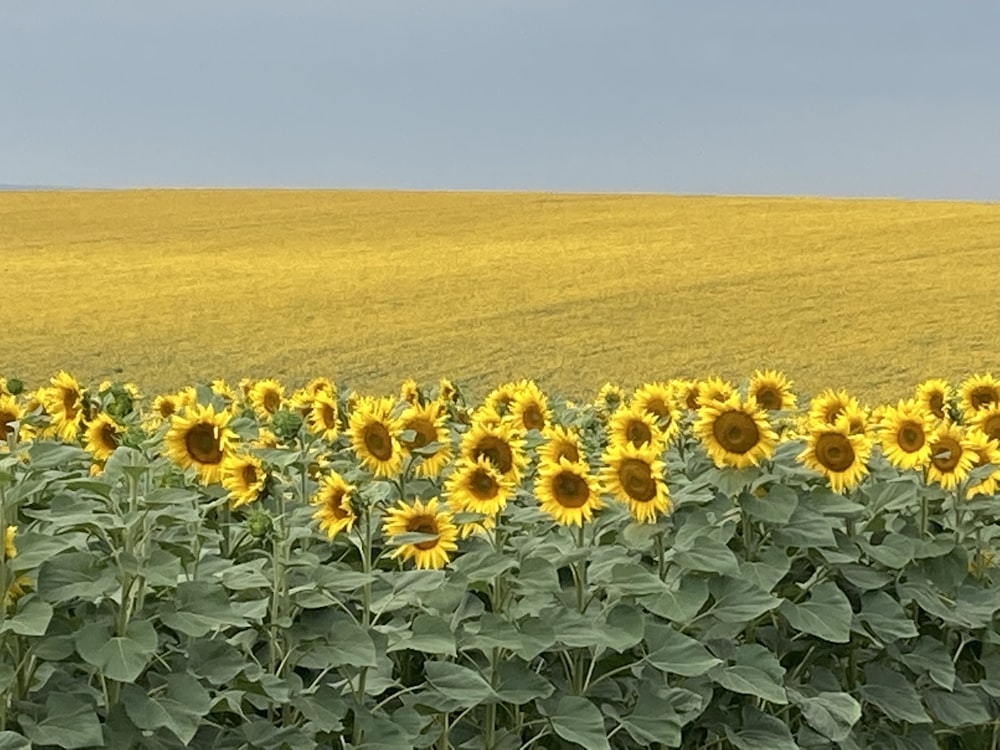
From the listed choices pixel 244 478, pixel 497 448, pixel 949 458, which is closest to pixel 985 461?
pixel 949 458

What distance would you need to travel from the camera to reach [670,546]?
13.0 ft

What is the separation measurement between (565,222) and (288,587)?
1467 inches

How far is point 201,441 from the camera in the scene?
3680 mm

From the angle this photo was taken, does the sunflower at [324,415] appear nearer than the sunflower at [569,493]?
No

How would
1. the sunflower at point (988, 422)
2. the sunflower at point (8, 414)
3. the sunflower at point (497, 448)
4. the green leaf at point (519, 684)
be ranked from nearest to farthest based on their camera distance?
the green leaf at point (519, 684) → the sunflower at point (497, 448) → the sunflower at point (8, 414) → the sunflower at point (988, 422)

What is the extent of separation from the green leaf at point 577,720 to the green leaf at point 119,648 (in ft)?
3.46

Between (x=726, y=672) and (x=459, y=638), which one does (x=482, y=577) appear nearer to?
(x=459, y=638)

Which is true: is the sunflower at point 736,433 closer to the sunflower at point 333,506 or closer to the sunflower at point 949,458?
the sunflower at point 949,458

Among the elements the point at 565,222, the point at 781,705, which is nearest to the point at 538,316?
the point at 565,222

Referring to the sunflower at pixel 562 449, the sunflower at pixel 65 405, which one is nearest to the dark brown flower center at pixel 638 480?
the sunflower at pixel 562 449

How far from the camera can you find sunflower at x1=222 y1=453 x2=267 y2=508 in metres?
3.83

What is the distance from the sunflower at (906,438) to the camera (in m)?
4.27

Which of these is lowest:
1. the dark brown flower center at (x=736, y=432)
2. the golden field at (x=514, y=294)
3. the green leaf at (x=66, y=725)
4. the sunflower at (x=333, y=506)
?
the golden field at (x=514, y=294)

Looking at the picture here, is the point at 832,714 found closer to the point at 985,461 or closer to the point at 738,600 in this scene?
the point at 738,600
